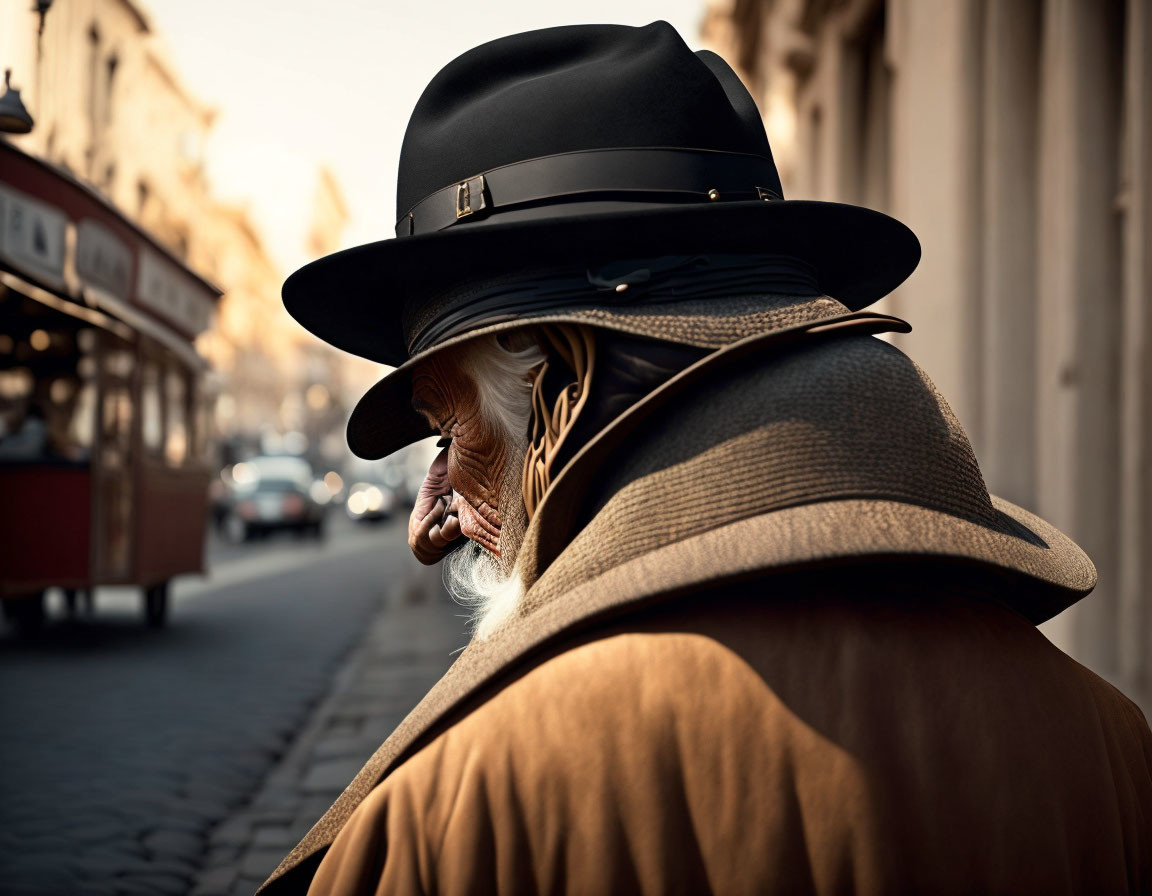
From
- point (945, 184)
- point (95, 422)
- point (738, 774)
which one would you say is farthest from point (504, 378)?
point (95, 422)

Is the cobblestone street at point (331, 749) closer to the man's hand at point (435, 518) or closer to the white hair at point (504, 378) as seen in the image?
the man's hand at point (435, 518)

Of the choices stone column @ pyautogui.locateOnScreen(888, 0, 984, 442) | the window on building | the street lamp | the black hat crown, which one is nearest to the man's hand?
the black hat crown

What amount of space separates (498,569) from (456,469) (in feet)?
0.46

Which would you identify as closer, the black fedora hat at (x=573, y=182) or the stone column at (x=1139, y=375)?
the black fedora hat at (x=573, y=182)

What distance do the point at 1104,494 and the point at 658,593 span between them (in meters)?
4.59

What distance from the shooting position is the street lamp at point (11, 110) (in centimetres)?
304

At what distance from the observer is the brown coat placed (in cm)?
104

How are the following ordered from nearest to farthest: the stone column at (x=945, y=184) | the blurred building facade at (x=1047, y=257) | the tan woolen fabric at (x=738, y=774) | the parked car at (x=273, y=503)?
the tan woolen fabric at (x=738, y=774)
the blurred building facade at (x=1047, y=257)
the stone column at (x=945, y=184)
the parked car at (x=273, y=503)

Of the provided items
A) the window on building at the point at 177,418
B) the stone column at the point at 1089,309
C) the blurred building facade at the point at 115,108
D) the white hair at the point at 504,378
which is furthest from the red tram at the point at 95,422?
the white hair at the point at 504,378

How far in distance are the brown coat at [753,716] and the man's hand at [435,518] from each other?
0.51 m

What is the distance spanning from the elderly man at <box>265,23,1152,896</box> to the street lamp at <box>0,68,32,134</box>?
2.13 m

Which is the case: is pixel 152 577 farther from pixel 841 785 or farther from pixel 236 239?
pixel 236 239

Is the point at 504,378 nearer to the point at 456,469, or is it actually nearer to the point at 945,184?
the point at 456,469

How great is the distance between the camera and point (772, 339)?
1152 millimetres
